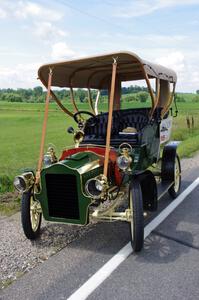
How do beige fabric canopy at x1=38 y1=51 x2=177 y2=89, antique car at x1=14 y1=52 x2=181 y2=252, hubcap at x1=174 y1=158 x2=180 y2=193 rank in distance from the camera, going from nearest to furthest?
antique car at x1=14 y1=52 x2=181 y2=252
beige fabric canopy at x1=38 y1=51 x2=177 y2=89
hubcap at x1=174 y1=158 x2=180 y2=193

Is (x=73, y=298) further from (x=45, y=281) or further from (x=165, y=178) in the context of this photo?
(x=165, y=178)

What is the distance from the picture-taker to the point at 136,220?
4.57m

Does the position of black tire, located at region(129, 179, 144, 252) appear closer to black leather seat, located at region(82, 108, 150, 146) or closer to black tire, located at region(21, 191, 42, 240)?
black tire, located at region(21, 191, 42, 240)

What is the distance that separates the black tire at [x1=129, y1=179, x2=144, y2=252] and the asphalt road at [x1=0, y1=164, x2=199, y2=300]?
15 centimetres

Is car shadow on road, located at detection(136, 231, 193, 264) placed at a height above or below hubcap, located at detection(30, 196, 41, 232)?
below

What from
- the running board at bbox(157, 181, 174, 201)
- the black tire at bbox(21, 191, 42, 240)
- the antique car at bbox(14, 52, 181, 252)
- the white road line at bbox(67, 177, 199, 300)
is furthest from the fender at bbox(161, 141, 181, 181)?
the black tire at bbox(21, 191, 42, 240)

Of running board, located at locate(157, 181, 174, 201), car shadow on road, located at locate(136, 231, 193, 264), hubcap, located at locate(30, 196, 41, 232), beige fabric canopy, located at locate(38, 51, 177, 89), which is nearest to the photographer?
car shadow on road, located at locate(136, 231, 193, 264)

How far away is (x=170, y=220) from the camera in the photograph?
5.77 metres

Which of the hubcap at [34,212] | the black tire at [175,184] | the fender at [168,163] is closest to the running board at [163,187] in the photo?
the fender at [168,163]

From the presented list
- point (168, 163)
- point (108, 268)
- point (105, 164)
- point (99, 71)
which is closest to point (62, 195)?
point (105, 164)

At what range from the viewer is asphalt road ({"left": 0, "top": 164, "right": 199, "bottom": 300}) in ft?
12.0

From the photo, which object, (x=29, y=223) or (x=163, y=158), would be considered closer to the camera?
(x=29, y=223)

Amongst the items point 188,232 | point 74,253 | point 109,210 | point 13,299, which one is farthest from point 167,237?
point 13,299

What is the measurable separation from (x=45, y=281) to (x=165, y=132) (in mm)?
4298
